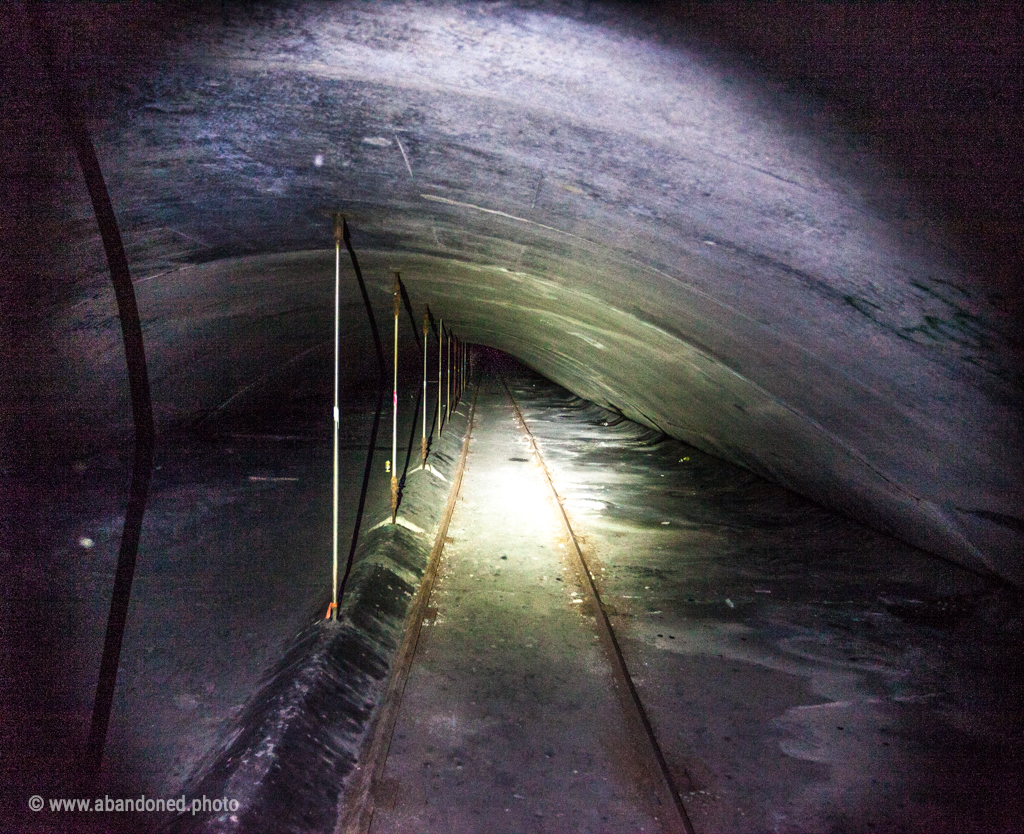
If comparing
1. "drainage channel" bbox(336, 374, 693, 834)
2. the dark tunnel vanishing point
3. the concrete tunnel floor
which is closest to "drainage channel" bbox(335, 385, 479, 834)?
"drainage channel" bbox(336, 374, 693, 834)

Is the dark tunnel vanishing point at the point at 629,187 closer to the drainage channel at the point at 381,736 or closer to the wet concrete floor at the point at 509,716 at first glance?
the wet concrete floor at the point at 509,716

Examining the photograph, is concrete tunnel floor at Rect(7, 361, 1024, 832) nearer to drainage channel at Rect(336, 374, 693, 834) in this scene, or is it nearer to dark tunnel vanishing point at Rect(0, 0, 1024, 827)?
drainage channel at Rect(336, 374, 693, 834)

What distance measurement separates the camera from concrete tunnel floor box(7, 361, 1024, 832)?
155 inches

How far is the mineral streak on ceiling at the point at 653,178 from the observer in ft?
9.30

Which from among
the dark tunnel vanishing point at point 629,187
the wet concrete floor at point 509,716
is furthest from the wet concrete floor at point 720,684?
the dark tunnel vanishing point at point 629,187

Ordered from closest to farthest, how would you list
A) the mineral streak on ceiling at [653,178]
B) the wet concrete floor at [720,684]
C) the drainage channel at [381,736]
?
the mineral streak on ceiling at [653,178] < the drainage channel at [381,736] < the wet concrete floor at [720,684]

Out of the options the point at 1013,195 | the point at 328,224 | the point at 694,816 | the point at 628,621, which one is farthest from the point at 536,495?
the point at 1013,195

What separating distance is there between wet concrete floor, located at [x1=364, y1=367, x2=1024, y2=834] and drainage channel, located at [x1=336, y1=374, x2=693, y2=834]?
→ 0.02 m

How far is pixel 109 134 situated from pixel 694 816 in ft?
14.3

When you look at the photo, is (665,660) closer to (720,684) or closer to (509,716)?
(720,684)

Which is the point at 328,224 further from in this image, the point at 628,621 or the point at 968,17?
the point at 968,17

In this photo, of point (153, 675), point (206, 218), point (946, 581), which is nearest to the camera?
point (153, 675)

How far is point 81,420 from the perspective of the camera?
1003cm

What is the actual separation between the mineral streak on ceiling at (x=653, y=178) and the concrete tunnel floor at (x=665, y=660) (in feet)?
3.65
